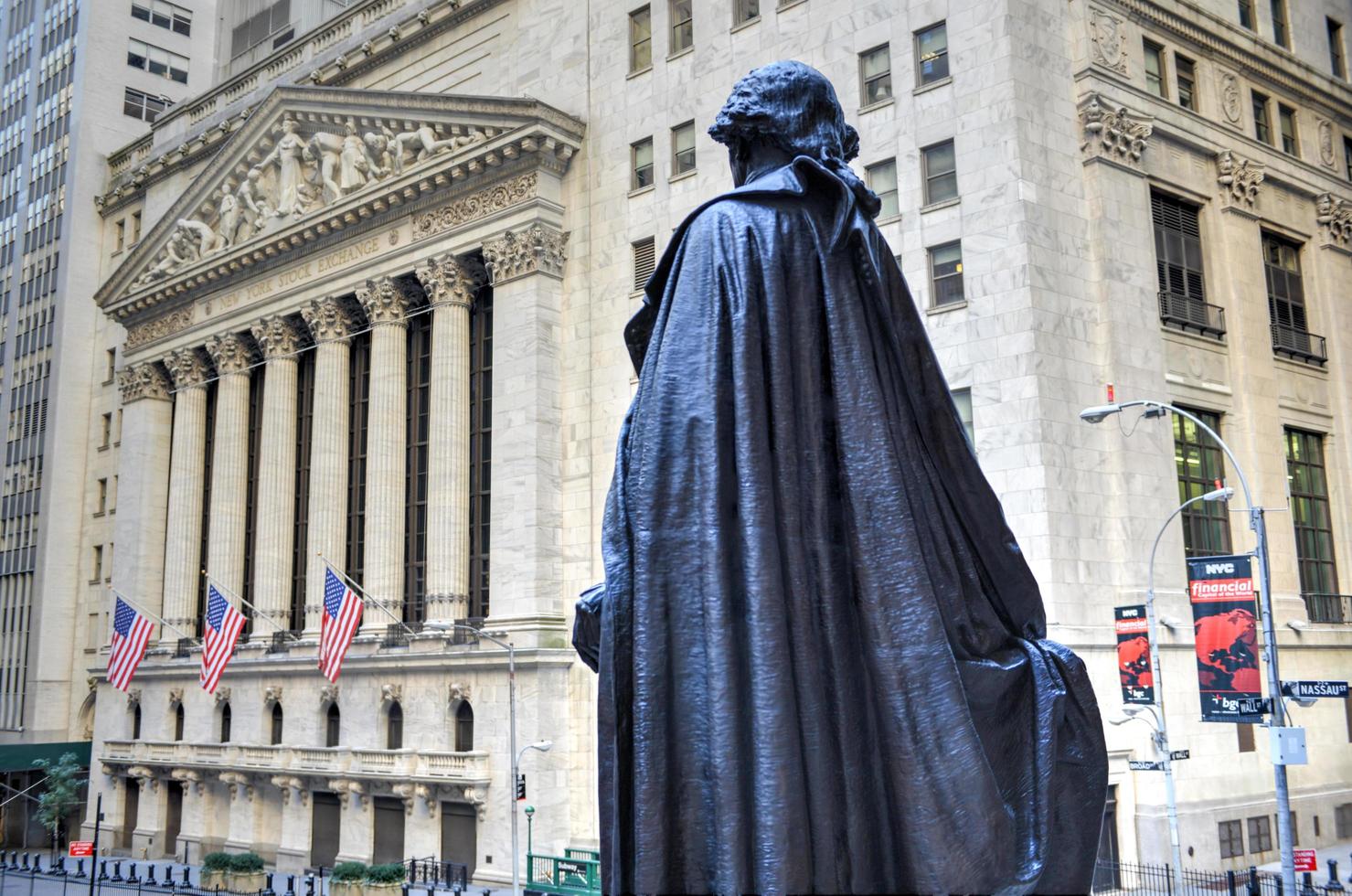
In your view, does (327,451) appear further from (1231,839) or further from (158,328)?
(1231,839)

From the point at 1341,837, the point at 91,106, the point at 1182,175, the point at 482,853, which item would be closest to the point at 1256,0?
the point at 1182,175

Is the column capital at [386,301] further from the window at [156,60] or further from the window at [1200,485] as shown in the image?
the window at [156,60]

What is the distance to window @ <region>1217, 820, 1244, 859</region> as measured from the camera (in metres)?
33.6

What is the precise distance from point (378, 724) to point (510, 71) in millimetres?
24018

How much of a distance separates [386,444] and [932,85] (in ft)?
75.7

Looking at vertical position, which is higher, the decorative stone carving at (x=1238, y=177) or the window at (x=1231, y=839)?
the decorative stone carving at (x=1238, y=177)

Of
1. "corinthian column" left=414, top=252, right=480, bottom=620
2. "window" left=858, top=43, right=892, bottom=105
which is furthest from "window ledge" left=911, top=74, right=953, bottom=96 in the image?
"corinthian column" left=414, top=252, right=480, bottom=620

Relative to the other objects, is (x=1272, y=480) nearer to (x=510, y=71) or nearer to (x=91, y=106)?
(x=510, y=71)

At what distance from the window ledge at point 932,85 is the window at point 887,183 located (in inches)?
75.5

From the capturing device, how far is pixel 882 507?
4.24 m

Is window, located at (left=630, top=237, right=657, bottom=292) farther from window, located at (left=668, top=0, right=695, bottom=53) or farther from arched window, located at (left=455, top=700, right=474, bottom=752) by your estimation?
arched window, located at (left=455, top=700, right=474, bottom=752)

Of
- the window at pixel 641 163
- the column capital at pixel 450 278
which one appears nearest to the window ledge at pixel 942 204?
the window at pixel 641 163

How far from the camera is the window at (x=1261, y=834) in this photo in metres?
34.5

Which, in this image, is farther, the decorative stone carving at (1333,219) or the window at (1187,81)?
the decorative stone carving at (1333,219)
